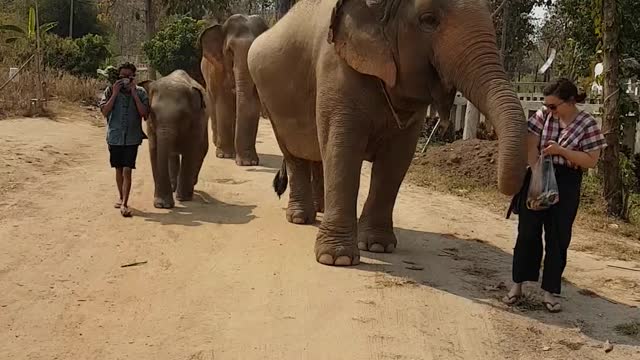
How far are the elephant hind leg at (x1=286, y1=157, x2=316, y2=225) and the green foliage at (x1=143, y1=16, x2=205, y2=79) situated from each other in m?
23.3

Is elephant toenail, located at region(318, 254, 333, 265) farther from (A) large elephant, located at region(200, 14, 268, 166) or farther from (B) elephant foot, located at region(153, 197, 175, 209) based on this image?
(A) large elephant, located at region(200, 14, 268, 166)

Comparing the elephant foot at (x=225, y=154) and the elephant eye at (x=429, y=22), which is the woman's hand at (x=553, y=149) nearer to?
the elephant eye at (x=429, y=22)

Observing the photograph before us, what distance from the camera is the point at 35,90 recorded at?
20172 mm

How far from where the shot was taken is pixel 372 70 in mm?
6574

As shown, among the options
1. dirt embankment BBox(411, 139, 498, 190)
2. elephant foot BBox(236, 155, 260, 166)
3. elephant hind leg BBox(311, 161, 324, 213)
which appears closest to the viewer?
elephant hind leg BBox(311, 161, 324, 213)

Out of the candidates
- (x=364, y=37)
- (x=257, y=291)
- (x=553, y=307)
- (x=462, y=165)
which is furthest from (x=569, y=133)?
(x=462, y=165)

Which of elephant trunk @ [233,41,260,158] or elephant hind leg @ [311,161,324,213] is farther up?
elephant trunk @ [233,41,260,158]

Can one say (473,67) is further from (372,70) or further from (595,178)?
(595,178)

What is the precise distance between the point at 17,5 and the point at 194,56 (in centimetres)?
1994

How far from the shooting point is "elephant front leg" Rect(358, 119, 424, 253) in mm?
7574

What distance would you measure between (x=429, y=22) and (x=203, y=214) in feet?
13.5

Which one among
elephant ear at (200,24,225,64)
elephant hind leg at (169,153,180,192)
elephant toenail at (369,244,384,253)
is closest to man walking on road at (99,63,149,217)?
elephant hind leg at (169,153,180,192)

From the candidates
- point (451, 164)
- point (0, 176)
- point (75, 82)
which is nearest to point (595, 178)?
point (451, 164)

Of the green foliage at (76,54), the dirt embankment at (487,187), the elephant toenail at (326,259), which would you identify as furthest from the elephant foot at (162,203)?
the green foliage at (76,54)
